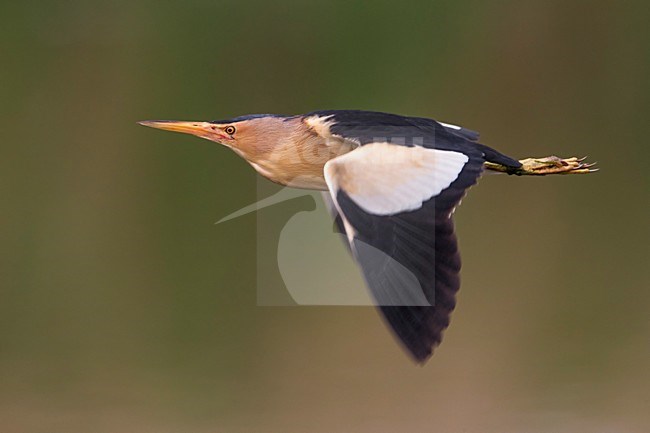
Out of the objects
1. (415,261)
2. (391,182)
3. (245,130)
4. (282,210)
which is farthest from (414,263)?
(282,210)

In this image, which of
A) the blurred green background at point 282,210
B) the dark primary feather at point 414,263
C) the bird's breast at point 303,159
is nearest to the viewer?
the dark primary feather at point 414,263

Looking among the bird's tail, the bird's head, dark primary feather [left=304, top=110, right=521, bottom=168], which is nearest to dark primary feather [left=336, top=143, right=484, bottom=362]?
dark primary feather [left=304, top=110, right=521, bottom=168]

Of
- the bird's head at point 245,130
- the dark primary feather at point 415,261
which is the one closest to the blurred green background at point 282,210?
the bird's head at point 245,130

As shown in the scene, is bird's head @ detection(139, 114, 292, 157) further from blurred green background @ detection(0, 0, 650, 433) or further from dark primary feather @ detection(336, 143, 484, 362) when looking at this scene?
blurred green background @ detection(0, 0, 650, 433)

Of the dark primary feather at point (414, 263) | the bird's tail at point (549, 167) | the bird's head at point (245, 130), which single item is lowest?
the dark primary feather at point (414, 263)

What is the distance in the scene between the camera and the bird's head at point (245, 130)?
3.94 m

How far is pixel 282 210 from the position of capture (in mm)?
5875

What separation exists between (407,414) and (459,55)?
1849 mm

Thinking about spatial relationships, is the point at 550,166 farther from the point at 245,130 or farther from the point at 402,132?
the point at 245,130

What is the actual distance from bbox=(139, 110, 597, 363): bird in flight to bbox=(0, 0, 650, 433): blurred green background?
133cm

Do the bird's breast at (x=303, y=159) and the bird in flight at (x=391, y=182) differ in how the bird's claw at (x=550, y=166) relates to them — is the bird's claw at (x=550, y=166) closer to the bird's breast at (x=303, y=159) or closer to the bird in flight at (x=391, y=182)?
the bird in flight at (x=391, y=182)

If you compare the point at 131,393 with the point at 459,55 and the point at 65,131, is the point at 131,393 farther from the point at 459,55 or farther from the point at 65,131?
the point at 459,55

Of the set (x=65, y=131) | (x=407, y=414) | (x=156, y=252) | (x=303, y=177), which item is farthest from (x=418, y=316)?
(x=65, y=131)

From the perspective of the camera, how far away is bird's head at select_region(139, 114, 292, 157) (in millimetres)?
3938
